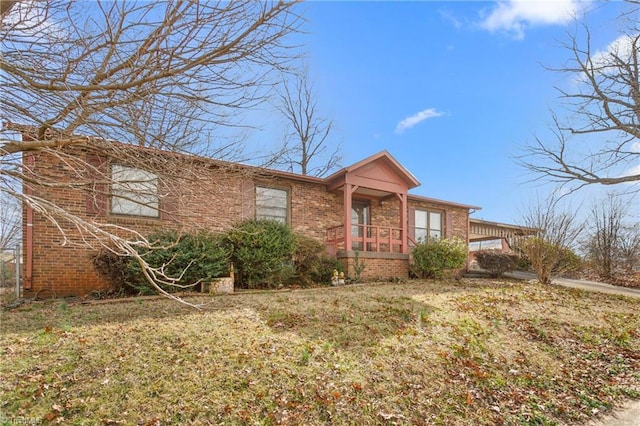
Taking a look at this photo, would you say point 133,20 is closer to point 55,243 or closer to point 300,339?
point 300,339

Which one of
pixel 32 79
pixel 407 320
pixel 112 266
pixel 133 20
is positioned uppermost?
pixel 133 20

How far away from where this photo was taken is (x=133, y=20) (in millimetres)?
3385

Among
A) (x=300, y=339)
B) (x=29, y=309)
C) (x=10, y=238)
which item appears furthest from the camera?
(x=10, y=238)

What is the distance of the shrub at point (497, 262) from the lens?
44.9 ft

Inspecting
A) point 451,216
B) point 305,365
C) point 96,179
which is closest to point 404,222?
point 451,216

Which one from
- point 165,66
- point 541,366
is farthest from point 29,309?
point 541,366

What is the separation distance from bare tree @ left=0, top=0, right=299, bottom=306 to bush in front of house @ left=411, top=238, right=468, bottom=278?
9.13 meters

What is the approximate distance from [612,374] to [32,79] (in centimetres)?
792

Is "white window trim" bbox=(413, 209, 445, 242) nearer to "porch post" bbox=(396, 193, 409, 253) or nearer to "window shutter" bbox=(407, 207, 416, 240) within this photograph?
"window shutter" bbox=(407, 207, 416, 240)

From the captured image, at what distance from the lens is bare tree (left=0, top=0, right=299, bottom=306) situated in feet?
10.7

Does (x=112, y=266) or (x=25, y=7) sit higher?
(x=25, y=7)

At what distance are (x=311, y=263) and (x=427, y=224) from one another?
6.95m

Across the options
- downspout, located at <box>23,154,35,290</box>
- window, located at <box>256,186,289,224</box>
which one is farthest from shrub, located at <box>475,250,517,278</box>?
downspout, located at <box>23,154,35,290</box>

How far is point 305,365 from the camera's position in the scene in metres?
3.84
